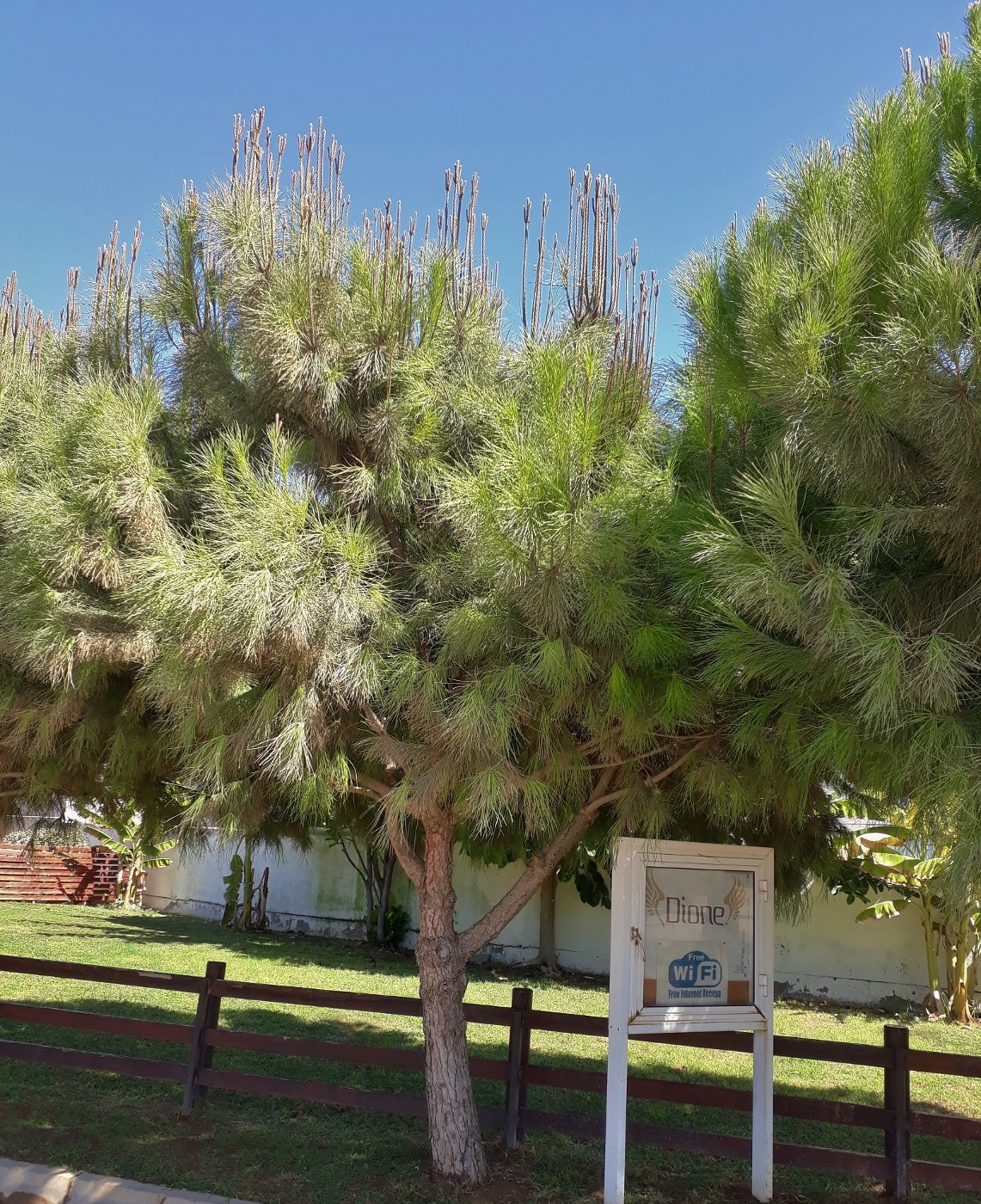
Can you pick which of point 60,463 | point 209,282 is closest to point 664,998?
point 60,463

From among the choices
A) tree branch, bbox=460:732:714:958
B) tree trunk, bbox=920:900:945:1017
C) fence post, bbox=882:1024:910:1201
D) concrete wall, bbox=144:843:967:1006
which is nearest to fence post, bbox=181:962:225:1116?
concrete wall, bbox=144:843:967:1006

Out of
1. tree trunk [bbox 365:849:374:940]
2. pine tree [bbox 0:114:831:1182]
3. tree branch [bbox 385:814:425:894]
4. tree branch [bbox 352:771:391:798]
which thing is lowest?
tree trunk [bbox 365:849:374:940]

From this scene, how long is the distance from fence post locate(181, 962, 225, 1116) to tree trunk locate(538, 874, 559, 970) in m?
7.18

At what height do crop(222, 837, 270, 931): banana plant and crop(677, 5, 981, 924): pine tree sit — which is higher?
crop(677, 5, 981, 924): pine tree

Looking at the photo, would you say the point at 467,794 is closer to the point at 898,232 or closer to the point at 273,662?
the point at 273,662

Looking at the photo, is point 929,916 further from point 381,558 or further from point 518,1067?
point 381,558

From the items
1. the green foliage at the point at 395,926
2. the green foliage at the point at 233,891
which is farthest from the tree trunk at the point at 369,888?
the green foliage at the point at 233,891

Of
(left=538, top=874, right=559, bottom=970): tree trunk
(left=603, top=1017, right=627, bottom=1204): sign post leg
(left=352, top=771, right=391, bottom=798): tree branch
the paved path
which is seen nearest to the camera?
(left=603, top=1017, right=627, bottom=1204): sign post leg

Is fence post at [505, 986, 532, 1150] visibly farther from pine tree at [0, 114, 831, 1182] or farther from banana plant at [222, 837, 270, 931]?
banana plant at [222, 837, 270, 931]

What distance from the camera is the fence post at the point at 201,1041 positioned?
23.3ft

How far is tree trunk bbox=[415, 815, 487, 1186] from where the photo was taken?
5.62 m

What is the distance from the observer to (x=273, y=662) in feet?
15.9

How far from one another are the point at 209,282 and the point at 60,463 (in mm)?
1312

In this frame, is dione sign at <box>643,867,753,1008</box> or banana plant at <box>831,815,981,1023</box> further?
banana plant at <box>831,815,981,1023</box>
